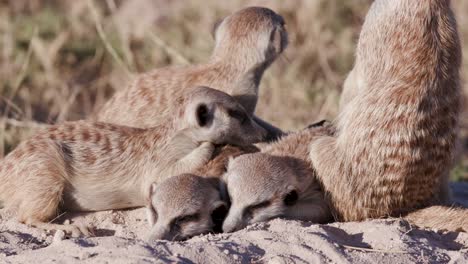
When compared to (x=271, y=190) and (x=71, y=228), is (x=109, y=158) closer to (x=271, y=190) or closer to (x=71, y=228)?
(x=71, y=228)

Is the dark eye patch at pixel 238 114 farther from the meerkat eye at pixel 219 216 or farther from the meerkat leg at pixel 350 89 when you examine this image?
the meerkat eye at pixel 219 216

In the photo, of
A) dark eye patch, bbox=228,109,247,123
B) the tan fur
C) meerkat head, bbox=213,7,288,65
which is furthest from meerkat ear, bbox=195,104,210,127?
meerkat head, bbox=213,7,288,65

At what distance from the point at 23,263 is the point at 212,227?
1.09 metres

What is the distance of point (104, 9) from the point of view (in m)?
10.3

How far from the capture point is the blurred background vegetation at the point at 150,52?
27.3ft

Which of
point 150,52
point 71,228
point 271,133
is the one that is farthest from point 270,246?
point 150,52

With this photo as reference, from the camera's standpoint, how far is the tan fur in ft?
14.5

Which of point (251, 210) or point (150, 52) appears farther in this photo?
point (150, 52)

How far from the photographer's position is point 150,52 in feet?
29.9

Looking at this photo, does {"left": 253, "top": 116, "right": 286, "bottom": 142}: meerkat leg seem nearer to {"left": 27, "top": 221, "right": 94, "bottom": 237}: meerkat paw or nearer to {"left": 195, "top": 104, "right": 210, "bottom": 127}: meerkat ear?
{"left": 195, "top": 104, "right": 210, "bottom": 127}: meerkat ear

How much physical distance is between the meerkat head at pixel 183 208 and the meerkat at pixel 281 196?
10 centimetres

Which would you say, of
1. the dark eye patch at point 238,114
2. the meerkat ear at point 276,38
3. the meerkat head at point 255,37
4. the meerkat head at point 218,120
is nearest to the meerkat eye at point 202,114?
the meerkat head at point 218,120

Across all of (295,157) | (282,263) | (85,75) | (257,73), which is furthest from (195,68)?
(85,75)

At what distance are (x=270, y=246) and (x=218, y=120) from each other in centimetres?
136
